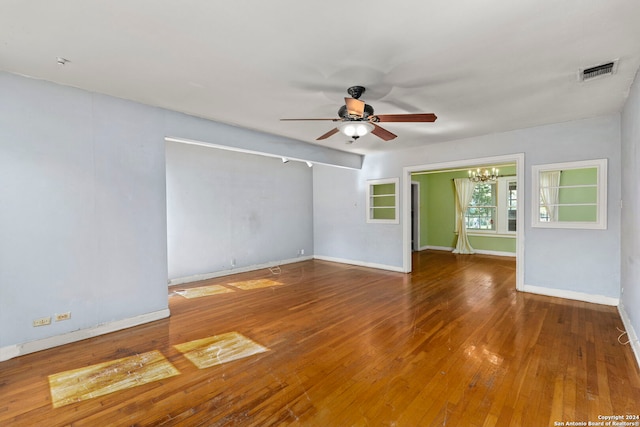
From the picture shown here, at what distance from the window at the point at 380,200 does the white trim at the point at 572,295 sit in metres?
2.89

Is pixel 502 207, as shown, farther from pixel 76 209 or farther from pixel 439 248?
pixel 76 209

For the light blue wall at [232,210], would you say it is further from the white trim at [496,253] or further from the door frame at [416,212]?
the white trim at [496,253]

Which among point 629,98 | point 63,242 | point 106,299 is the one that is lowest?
point 106,299

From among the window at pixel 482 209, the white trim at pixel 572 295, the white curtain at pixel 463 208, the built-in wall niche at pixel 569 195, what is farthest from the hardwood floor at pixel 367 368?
the window at pixel 482 209

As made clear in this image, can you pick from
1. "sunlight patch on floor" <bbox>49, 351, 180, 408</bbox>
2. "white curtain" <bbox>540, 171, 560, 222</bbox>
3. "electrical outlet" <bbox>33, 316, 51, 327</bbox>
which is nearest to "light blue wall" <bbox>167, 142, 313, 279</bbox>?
"electrical outlet" <bbox>33, 316, 51, 327</bbox>

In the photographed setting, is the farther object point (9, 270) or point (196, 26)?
point (9, 270)

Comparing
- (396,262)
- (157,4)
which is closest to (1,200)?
(157,4)

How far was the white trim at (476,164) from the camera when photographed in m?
4.70

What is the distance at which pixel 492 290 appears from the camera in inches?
190

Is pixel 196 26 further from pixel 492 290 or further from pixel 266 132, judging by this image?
pixel 492 290

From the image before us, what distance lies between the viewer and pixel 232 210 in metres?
6.29

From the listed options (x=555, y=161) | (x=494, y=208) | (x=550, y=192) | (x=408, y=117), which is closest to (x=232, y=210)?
(x=408, y=117)

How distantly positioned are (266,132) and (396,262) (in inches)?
153

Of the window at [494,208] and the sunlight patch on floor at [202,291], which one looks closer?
the sunlight patch on floor at [202,291]
